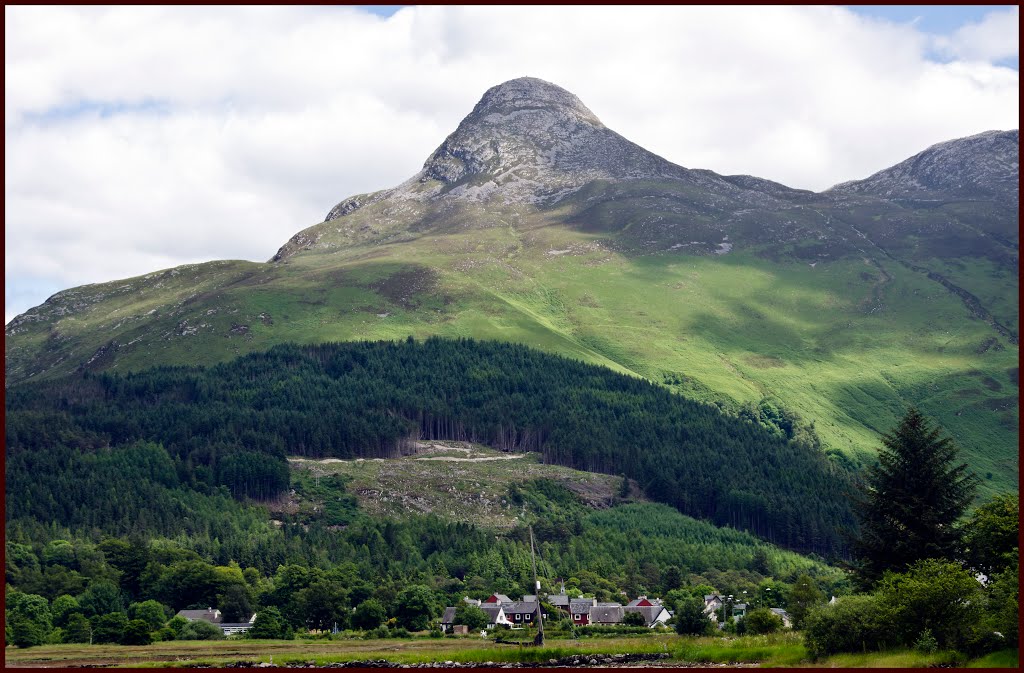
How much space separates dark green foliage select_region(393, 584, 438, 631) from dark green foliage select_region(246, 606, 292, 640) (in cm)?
1476

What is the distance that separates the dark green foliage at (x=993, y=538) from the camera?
9831 cm

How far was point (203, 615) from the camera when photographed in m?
181

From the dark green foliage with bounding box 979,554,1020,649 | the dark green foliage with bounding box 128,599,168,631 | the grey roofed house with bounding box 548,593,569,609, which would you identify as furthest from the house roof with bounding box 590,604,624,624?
the dark green foliage with bounding box 979,554,1020,649

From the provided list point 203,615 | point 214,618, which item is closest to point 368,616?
point 214,618

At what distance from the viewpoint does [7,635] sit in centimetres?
14725

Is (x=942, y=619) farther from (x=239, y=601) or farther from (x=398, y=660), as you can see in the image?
(x=239, y=601)

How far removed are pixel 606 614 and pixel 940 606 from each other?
318 feet

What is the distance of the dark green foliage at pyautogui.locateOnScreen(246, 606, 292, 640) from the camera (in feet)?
520

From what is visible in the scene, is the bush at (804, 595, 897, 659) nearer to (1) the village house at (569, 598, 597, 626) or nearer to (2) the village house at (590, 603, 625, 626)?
(1) the village house at (569, 598, 597, 626)

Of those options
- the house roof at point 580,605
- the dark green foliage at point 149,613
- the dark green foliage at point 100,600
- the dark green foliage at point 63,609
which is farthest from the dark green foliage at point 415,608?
the dark green foliage at point 63,609

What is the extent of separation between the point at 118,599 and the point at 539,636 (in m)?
78.4

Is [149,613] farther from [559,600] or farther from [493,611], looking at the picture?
[559,600]

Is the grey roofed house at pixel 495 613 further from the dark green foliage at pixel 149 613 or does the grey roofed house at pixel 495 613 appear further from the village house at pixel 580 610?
the dark green foliage at pixel 149 613

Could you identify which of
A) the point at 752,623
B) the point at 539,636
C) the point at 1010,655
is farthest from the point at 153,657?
the point at 1010,655
